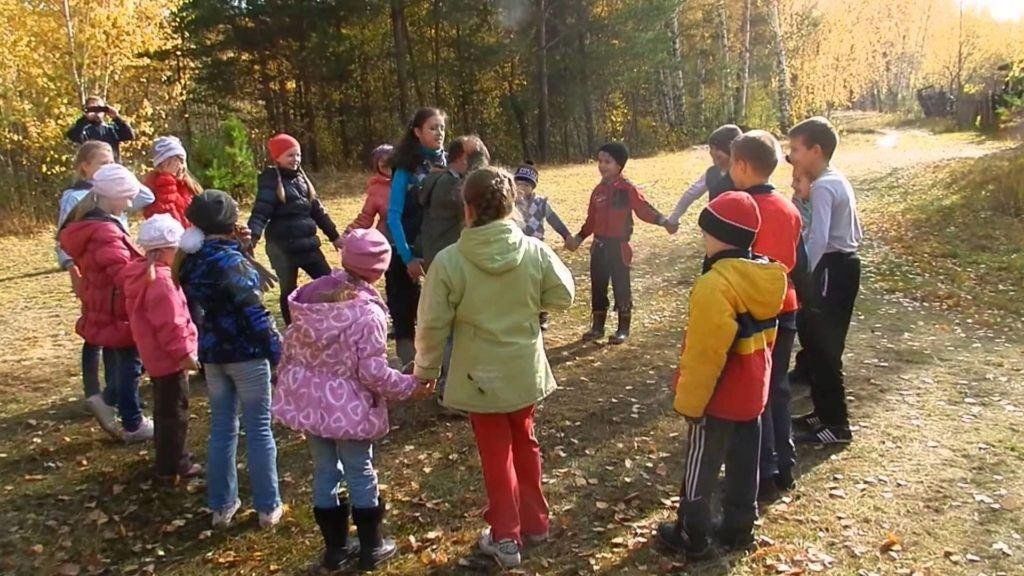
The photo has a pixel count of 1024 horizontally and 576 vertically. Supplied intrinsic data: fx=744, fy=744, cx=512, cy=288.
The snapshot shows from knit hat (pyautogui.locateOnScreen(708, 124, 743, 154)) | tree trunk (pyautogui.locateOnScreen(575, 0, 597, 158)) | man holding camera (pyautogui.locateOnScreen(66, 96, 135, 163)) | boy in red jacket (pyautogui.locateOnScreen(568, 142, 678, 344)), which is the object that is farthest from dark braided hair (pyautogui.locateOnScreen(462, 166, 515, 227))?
tree trunk (pyautogui.locateOnScreen(575, 0, 597, 158))

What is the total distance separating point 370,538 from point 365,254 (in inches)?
56.3

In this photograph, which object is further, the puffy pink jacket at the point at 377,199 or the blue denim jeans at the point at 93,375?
the puffy pink jacket at the point at 377,199

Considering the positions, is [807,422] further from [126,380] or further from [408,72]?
[408,72]

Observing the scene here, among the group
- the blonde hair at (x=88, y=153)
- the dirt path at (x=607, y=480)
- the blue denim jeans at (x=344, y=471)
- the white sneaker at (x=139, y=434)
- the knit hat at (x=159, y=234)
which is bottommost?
the dirt path at (x=607, y=480)

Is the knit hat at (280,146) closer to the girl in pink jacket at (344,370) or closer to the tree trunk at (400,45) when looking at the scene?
the girl in pink jacket at (344,370)

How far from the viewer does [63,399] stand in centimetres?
612

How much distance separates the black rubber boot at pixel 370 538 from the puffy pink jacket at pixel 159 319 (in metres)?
1.35

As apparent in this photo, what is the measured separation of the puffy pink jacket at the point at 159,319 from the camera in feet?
13.6

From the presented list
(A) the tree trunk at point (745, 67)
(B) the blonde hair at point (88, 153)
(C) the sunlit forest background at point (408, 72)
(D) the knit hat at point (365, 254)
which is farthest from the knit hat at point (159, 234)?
(A) the tree trunk at point (745, 67)

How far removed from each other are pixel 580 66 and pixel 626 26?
7.28ft

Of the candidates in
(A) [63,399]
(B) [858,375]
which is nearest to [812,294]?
(B) [858,375]

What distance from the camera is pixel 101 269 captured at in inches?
185

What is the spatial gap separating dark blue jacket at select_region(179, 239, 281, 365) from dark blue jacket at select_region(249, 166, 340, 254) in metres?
2.04

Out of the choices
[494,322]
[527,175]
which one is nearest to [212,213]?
[494,322]
